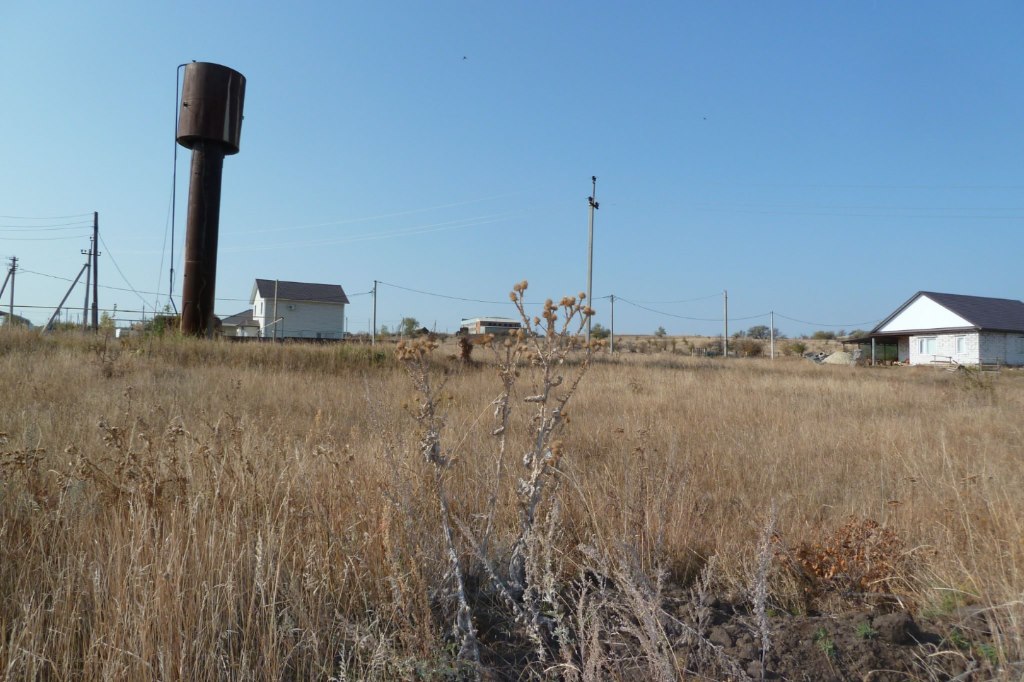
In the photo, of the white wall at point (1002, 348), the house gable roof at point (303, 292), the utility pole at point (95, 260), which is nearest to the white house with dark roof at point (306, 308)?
the house gable roof at point (303, 292)

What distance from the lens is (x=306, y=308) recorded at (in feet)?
127

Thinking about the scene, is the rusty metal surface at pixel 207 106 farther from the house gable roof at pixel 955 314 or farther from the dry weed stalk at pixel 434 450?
the house gable roof at pixel 955 314

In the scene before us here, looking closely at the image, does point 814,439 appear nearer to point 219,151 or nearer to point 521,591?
point 521,591

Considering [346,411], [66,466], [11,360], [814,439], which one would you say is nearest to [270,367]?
[11,360]

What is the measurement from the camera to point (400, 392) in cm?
855

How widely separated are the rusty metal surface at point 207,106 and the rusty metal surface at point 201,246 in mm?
314

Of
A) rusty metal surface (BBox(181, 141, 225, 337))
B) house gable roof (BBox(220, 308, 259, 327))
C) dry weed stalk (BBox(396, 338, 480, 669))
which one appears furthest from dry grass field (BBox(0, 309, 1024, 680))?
house gable roof (BBox(220, 308, 259, 327))

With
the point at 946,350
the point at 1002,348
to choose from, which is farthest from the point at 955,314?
the point at 1002,348

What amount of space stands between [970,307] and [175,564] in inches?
1670

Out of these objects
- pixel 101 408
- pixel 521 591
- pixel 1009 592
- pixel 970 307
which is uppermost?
pixel 970 307

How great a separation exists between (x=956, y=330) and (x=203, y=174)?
36.9 meters

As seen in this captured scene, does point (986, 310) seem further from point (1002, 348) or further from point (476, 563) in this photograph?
point (476, 563)

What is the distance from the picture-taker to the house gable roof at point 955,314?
107ft

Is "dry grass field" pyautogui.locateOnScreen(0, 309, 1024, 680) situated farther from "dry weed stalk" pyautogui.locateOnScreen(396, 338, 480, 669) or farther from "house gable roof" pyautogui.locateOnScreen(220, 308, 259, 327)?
"house gable roof" pyautogui.locateOnScreen(220, 308, 259, 327)
